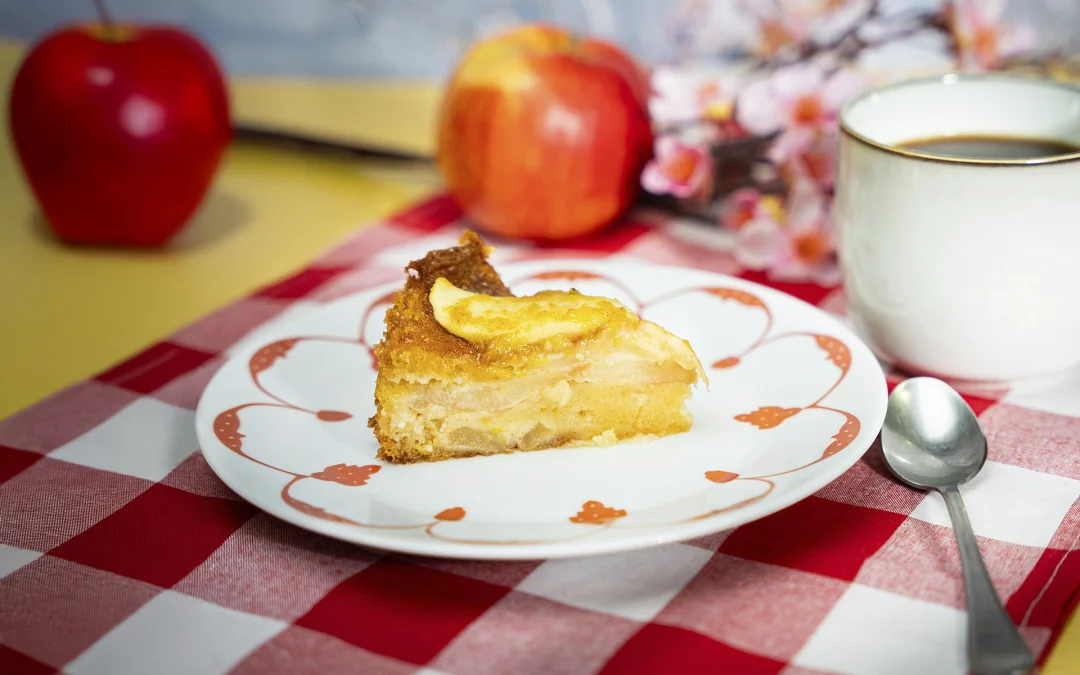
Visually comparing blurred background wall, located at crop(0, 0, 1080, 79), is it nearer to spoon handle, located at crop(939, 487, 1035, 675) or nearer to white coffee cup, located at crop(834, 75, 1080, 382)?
white coffee cup, located at crop(834, 75, 1080, 382)

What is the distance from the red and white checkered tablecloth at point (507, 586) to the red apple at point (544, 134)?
31.7 inches

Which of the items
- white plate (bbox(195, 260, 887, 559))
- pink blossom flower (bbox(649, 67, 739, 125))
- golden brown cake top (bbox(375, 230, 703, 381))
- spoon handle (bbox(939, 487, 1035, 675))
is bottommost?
spoon handle (bbox(939, 487, 1035, 675))

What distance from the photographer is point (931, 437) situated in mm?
1177

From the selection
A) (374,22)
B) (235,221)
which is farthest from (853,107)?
(374,22)

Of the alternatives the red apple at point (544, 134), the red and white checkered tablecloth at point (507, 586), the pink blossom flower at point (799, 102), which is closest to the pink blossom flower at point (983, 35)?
the pink blossom flower at point (799, 102)

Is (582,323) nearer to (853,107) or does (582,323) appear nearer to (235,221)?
(853,107)

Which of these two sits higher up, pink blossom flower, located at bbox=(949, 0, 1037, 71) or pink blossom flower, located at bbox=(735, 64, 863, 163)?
pink blossom flower, located at bbox=(949, 0, 1037, 71)

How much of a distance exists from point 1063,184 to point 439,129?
1.11 meters

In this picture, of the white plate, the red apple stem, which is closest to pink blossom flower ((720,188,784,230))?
the white plate

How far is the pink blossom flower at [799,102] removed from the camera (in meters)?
1.69

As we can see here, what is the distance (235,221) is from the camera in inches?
85.7

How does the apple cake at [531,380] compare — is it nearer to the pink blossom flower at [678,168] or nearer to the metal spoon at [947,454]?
the metal spoon at [947,454]

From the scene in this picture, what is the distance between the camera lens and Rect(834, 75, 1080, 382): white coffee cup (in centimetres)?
121

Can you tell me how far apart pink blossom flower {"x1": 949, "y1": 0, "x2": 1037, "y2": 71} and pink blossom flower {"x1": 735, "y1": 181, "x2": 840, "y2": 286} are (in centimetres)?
41
